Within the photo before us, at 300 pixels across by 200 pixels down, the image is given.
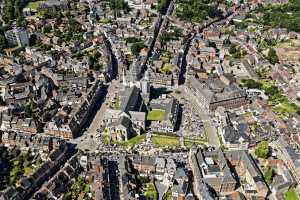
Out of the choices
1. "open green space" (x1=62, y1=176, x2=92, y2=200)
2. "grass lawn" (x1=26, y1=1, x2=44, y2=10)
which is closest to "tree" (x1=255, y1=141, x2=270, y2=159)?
"open green space" (x1=62, y1=176, x2=92, y2=200)

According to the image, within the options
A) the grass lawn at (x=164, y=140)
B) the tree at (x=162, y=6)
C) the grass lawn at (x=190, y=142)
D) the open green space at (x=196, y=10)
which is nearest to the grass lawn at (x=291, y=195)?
the grass lawn at (x=190, y=142)

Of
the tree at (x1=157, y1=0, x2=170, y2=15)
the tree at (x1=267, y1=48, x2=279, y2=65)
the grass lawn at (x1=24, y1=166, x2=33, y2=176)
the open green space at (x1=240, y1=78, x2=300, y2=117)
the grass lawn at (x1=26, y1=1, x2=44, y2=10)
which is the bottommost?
the grass lawn at (x1=24, y1=166, x2=33, y2=176)

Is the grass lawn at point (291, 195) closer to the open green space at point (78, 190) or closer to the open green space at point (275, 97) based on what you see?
the open green space at point (275, 97)

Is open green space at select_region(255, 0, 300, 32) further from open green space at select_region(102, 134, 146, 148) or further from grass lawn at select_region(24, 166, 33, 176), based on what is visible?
grass lawn at select_region(24, 166, 33, 176)

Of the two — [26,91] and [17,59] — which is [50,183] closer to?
[26,91]

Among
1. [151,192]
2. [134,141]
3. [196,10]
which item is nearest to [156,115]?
[134,141]

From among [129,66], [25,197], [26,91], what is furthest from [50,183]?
[129,66]
